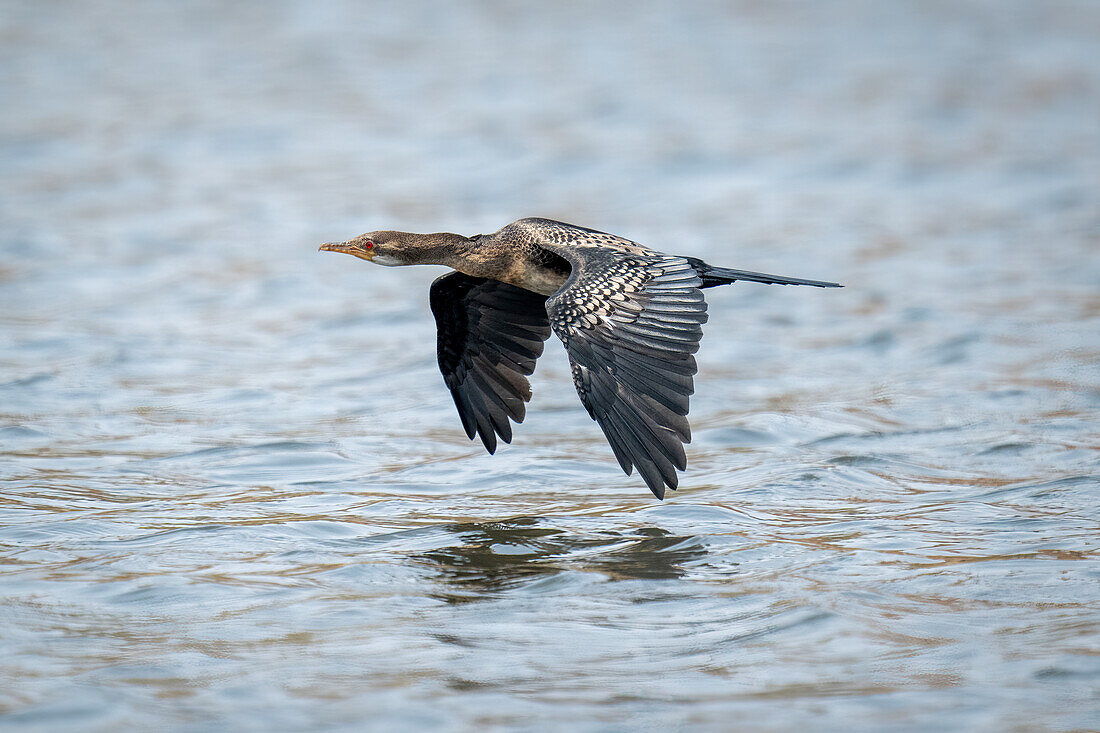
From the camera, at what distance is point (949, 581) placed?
20.9 feet

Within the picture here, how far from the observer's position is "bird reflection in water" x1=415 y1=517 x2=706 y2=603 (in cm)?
655

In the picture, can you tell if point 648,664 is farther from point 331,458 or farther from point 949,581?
point 331,458

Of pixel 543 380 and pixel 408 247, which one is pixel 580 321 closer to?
pixel 408 247

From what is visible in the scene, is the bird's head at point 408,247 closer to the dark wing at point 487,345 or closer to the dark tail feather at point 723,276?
the dark wing at point 487,345

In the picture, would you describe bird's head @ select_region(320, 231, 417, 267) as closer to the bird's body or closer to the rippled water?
the bird's body

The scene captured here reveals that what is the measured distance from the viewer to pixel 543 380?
1046 centimetres

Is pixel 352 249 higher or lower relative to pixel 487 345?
higher

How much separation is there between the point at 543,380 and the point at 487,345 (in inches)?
96.6

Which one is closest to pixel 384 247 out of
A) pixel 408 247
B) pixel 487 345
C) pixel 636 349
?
pixel 408 247

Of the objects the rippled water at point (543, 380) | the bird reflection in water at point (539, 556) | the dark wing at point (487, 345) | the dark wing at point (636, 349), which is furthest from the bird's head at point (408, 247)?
the bird reflection in water at point (539, 556)

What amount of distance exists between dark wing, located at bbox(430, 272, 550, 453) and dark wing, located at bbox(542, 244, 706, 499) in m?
0.90

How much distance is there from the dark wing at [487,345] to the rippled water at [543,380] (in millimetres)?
464

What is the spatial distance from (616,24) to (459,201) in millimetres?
5491

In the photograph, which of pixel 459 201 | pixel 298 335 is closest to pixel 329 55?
pixel 459 201
